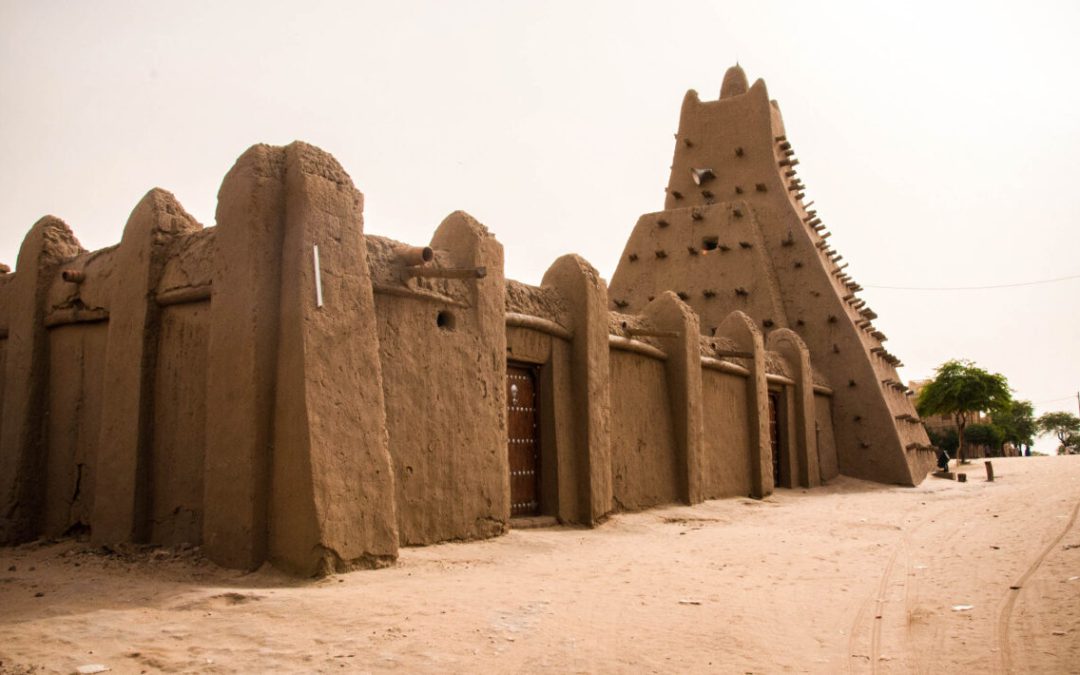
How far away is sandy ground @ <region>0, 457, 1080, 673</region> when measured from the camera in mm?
4551

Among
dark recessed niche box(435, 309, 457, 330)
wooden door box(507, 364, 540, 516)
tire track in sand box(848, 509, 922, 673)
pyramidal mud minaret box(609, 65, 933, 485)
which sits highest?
pyramidal mud minaret box(609, 65, 933, 485)

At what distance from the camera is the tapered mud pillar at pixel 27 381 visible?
818cm

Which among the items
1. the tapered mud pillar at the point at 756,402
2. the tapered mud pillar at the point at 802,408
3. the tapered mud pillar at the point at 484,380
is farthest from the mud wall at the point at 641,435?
the tapered mud pillar at the point at 802,408

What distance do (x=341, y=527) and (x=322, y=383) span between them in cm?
107

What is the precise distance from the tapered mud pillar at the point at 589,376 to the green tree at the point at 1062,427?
6116 centimetres

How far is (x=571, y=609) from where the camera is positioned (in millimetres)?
5824

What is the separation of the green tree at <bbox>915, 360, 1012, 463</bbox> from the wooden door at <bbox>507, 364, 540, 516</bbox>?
84.1 ft

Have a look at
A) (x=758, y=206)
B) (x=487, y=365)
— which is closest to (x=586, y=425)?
(x=487, y=365)

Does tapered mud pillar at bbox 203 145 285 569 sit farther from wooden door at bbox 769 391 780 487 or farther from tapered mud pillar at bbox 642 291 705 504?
wooden door at bbox 769 391 780 487

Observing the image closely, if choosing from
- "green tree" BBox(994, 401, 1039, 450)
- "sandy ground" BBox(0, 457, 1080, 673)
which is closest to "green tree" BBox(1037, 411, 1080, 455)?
"green tree" BBox(994, 401, 1039, 450)

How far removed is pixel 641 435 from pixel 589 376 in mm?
2136

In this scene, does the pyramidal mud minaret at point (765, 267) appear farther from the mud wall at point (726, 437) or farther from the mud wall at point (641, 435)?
the mud wall at point (641, 435)

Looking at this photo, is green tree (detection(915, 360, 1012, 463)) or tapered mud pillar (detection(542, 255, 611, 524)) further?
green tree (detection(915, 360, 1012, 463))

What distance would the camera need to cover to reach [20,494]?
26.8 feet
